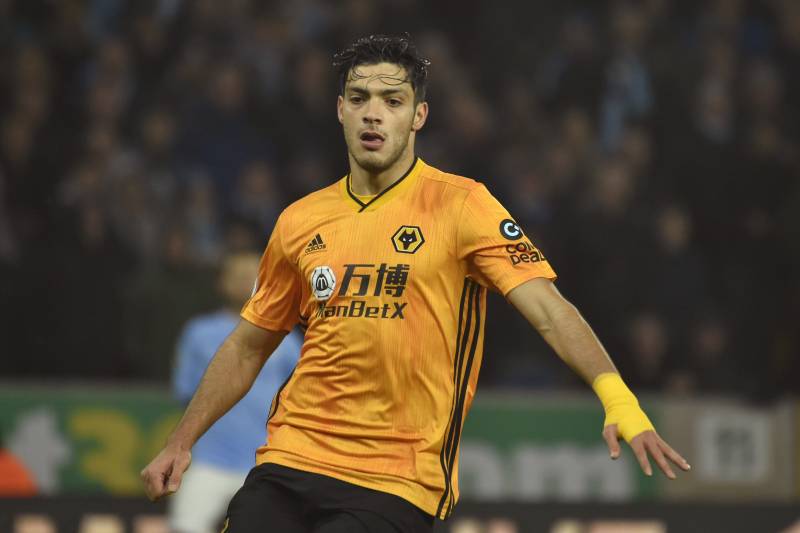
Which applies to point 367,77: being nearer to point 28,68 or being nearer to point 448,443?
point 448,443

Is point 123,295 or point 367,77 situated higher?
point 367,77

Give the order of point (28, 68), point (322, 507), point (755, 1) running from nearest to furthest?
point (322, 507) < point (28, 68) < point (755, 1)

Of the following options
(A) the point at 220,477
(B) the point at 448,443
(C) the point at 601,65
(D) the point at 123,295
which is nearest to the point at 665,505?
(A) the point at 220,477

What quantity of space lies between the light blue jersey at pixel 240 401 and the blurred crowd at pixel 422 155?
171cm

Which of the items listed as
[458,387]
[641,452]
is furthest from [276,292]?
[641,452]

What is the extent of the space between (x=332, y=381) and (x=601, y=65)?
7450 millimetres

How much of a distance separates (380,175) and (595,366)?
3.10 ft

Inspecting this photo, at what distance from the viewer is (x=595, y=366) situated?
4.01 metres

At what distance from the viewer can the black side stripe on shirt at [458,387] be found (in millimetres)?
4281

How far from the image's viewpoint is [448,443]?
14.1 ft

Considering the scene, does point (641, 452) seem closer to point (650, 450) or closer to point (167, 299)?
point (650, 450)

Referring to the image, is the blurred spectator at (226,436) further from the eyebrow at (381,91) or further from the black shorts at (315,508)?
the black shorts at (315,508)

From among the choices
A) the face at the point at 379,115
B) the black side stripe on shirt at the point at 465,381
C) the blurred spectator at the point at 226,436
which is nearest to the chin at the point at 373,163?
the face at the point at 379,115

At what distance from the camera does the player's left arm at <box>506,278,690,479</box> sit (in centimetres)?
377
